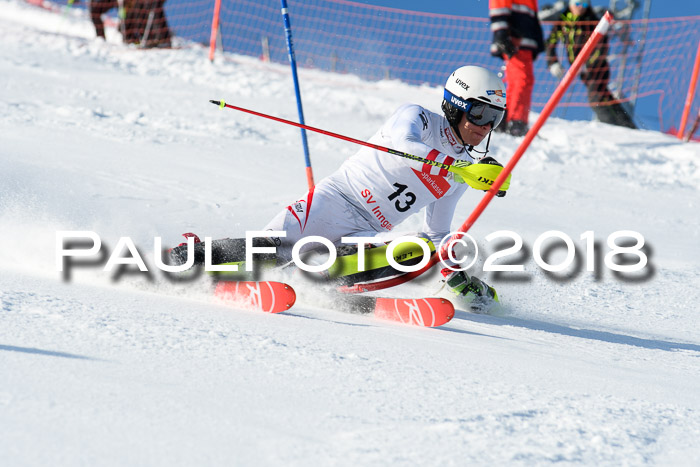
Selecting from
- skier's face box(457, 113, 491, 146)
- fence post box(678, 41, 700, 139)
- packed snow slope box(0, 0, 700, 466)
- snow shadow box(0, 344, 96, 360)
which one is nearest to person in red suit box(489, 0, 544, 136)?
packed snow slope box(0, 0, 700, 466)

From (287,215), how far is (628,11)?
35.6 ft

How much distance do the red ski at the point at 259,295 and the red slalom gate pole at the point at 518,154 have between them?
604 mm

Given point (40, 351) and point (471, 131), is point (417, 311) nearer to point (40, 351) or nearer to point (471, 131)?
point (471, 131)

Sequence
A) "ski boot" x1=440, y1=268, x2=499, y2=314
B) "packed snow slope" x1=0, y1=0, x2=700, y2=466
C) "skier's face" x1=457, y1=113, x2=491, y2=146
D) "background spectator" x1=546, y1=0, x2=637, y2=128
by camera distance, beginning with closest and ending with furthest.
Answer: "packed snow slope" x1=0, y1=0, x2=700, y2=466
"skier's face" x1=457, y1=113, x2=491, y2=146
"ski boot" x1=440, y1=268, x2=499, y2=314
"background spectator" x1=546, y1=0, x2=637, y2=128

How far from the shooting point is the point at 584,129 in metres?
10.5

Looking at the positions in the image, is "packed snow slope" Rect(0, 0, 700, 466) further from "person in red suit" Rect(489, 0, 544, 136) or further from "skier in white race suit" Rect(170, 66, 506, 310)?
"person in red suit" Rect(489, 0, 544, 136)

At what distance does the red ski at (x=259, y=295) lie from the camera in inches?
132

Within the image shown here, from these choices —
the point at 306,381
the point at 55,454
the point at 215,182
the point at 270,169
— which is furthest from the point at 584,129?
the point at 55,454

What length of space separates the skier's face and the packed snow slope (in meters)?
0.91

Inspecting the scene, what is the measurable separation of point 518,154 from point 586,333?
0.94 m

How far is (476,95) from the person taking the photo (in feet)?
12.5

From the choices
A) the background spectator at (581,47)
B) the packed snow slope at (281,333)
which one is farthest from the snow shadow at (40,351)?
the background spectator at (581,47)

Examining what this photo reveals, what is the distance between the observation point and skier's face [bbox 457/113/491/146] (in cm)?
391

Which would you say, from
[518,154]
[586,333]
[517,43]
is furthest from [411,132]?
[517,43]
